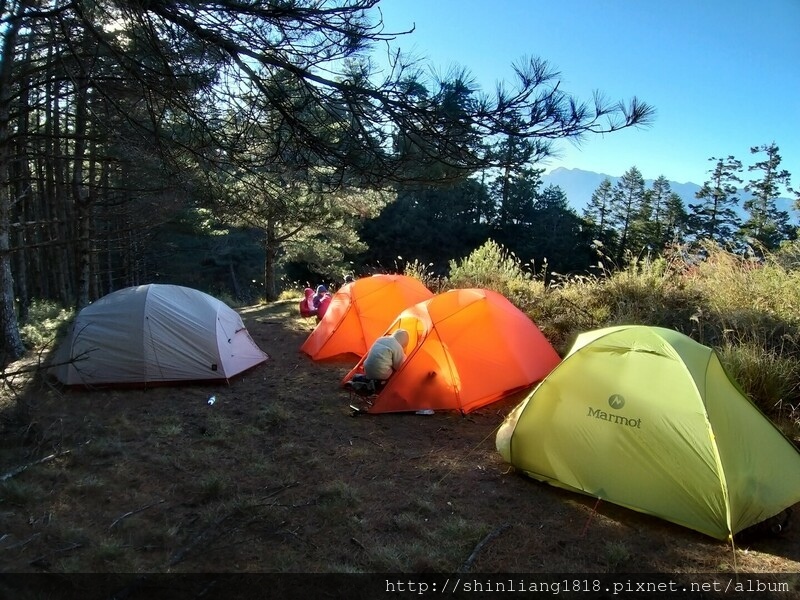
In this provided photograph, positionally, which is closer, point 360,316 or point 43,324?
point 360,316

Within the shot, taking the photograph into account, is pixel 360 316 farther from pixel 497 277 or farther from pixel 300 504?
pixel 300 504

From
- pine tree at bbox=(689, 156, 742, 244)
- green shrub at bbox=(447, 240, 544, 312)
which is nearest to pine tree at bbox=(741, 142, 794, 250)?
pine tree at bbox=(689, 156, 742, 244)

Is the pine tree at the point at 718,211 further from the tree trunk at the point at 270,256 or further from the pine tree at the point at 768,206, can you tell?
the tree trunk at the point at 270,256

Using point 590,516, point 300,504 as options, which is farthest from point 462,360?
point 300,504

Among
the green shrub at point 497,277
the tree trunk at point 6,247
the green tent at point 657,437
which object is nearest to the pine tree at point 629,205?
the green shrub at point 497,277

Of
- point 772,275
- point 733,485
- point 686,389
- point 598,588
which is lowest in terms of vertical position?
point 598,588

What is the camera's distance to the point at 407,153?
334 centimetres

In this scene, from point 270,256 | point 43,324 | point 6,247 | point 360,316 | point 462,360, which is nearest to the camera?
point 462,360

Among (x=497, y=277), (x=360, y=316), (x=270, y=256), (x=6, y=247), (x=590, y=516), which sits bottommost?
(x=590, y=516)

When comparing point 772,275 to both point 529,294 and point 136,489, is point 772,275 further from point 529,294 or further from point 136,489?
point 136,489

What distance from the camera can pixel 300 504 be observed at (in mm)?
3525

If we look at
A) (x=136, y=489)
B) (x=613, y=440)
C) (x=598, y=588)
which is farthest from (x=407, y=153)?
(x=136, y=489)

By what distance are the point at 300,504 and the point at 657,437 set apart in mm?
2522

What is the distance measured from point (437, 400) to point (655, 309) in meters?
3.18
